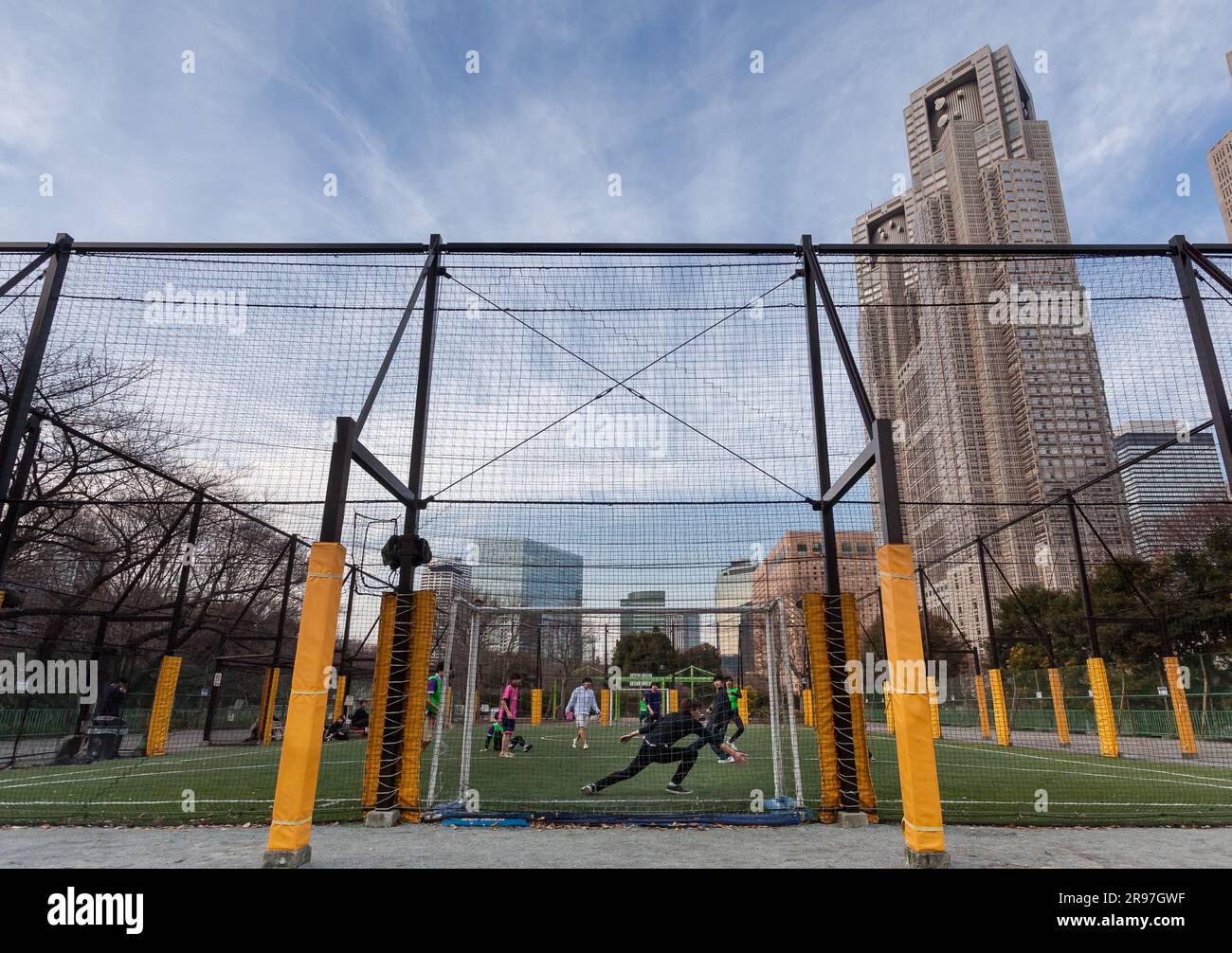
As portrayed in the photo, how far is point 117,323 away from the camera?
9.10m

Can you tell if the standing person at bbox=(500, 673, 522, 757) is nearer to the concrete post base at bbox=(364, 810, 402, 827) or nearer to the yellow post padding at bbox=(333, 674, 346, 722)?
the concrete post base at bbox=(364, 810, 402, 827)

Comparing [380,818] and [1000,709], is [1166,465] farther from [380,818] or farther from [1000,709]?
[380,818]

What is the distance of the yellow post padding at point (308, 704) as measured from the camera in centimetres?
493

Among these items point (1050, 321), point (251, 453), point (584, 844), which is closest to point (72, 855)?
point (584, 844)

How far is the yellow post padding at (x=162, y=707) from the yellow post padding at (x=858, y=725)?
572 inches

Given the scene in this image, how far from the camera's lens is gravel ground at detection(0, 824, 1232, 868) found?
5.12 meters

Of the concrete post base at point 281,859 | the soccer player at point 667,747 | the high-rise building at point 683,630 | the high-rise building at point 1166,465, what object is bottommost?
the concrete post base at point 281,859

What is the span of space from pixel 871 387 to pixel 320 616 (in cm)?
1083

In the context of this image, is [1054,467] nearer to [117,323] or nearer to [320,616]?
[320,616]

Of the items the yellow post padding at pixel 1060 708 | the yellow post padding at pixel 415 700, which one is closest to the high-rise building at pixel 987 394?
the yellow post padding at pixel 1060 708

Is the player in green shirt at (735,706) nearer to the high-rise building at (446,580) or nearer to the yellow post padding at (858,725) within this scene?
the yellow post padding at (858,725)
